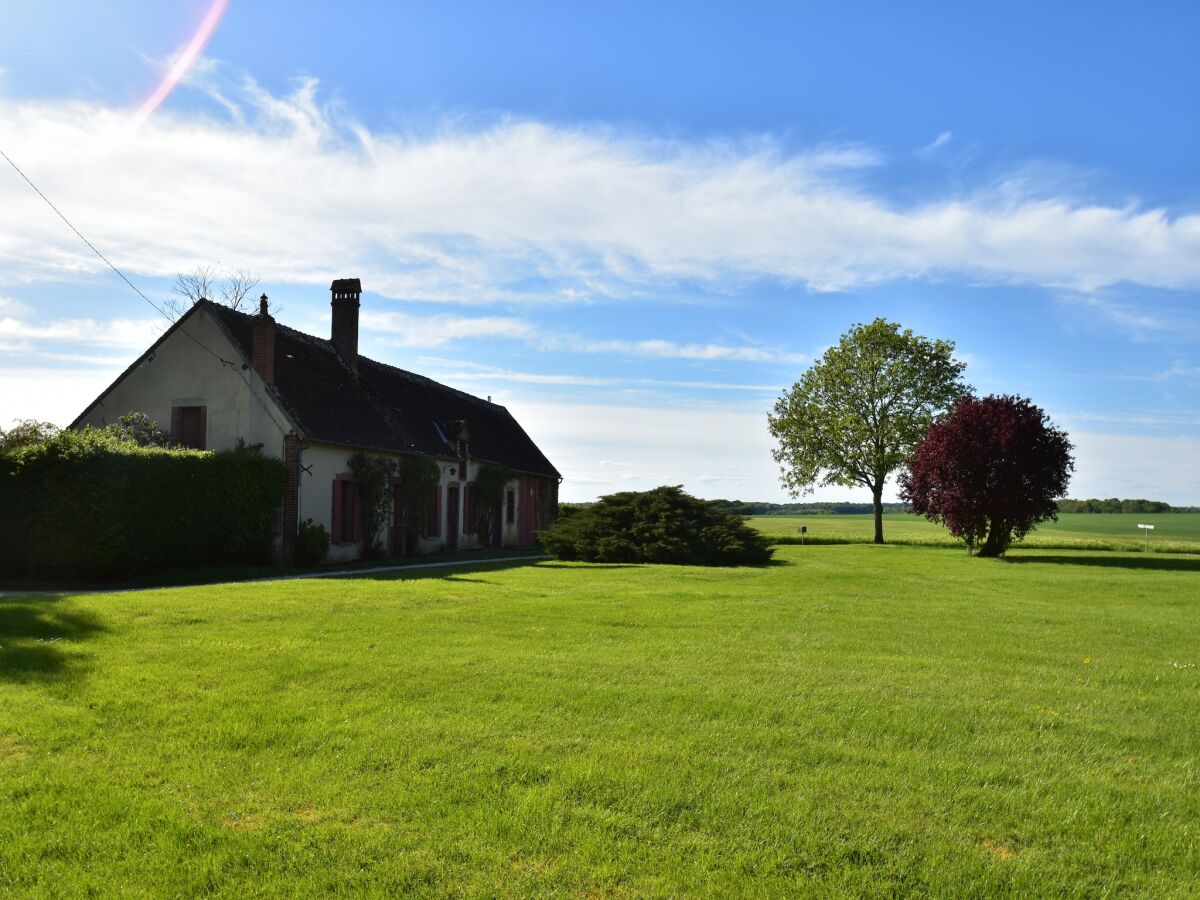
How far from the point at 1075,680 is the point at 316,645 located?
24.5ft

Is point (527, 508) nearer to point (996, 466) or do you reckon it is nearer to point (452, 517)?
point (452, 517)

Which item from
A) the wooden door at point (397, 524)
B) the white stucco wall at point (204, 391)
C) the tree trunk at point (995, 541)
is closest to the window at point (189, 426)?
the white stucco wall at point (204, 391)

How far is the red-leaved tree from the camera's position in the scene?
31625mm

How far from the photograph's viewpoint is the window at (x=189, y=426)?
77.9 feet

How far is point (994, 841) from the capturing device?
448 centimetres

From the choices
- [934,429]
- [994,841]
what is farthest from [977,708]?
[934,429]

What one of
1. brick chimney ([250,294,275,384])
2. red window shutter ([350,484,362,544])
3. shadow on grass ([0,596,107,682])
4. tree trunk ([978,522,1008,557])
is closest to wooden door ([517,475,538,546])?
red window shutter ([350,484,362,544])

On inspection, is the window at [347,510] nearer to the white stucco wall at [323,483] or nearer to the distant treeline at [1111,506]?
the white stucco wall at [323,483]

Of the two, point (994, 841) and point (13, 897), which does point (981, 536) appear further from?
point (13, 897)

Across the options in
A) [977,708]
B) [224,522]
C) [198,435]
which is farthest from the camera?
[198,435]

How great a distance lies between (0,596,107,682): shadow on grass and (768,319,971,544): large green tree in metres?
38.9

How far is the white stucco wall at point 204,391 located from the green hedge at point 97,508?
3075 mm

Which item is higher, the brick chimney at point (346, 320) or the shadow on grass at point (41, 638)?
the brick chimney at point (346, 320)

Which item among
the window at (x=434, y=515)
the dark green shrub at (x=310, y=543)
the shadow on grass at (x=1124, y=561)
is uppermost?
the window at (x=434, y=515)
